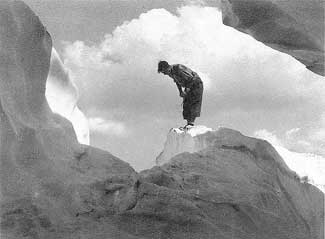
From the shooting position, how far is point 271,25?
5520 mm

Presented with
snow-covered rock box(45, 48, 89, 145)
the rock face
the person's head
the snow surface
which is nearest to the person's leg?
the person's head

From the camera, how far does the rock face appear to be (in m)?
5.26

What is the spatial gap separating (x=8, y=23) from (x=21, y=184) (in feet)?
5.01

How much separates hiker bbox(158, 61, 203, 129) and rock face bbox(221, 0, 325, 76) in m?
2.43

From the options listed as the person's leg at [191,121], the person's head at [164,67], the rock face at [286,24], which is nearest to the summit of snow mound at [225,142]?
the person's leg at [191,121]

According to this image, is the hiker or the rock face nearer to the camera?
the rock face

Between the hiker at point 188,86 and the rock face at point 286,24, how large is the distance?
7.98ft

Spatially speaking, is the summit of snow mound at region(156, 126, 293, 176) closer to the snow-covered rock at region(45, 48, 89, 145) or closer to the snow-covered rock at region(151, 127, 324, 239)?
the snow-covered rock at region(151, 127, 324, 239)

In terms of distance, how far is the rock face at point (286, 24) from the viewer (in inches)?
207

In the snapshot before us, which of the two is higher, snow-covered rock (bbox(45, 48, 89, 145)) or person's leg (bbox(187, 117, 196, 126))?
person's leg (bbox(187, 117, 196, 126))

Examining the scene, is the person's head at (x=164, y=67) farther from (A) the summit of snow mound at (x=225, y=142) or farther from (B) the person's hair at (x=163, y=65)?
(A) the summit of snow mound at (x=225, y=142)

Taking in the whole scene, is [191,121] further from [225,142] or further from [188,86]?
[225,142]

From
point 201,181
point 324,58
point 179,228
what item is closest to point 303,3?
point 324,58

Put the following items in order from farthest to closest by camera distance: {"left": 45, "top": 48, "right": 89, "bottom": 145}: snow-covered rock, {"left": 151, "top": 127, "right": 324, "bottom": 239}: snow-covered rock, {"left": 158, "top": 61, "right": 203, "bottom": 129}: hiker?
{"left": 158, "top": 61, "right": 203, "bottom": 129}: hiker < {"left": 45, "top": 48, "right": 89, "bottom": 145}: snow-covered rock < {"left": 151, "top": 127, "right": 324, "bottom": 239}: snow-covered rock
